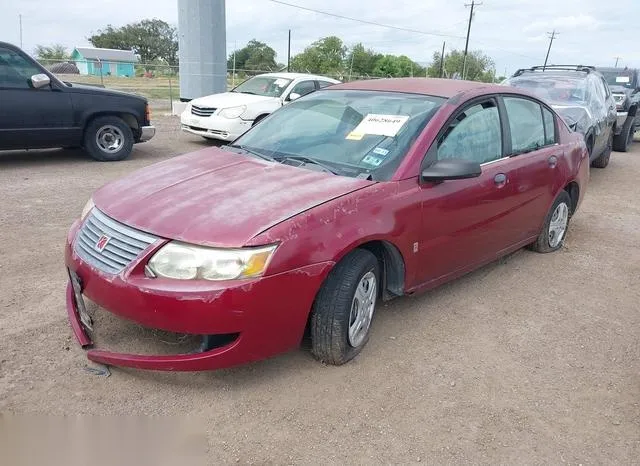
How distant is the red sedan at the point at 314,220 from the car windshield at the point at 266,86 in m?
6.78

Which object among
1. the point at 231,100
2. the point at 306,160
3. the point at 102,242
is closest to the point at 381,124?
the point at 306,160

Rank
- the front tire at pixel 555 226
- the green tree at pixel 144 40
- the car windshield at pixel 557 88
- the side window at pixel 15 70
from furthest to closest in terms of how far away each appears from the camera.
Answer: the green tree at pixel 144 40
the car windshield at pixel 557 88
the side window at pixel 15 70
the front tire at pixel 555 226

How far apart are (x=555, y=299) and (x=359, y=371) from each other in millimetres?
1993

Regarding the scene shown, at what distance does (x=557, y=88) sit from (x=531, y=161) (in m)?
5.44

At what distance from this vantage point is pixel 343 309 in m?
2.93

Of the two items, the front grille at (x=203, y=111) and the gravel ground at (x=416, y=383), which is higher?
the front grille at (x=203, y=111)

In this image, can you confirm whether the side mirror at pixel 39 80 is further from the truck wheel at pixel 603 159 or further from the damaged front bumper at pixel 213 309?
the truck wheel at pixel 603 159

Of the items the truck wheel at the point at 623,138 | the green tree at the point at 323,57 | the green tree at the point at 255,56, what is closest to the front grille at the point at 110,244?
the truck wheel at the point at 623,138

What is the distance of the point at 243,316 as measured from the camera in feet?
8.56

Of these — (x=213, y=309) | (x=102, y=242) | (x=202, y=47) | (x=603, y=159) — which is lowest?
(x=603, y=159)

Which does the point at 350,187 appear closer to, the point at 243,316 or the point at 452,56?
the point at 243,316

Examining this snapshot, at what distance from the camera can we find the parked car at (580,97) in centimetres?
819

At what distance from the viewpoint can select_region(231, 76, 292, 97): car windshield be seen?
11039mm

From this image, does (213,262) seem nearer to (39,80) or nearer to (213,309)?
(213,309)
